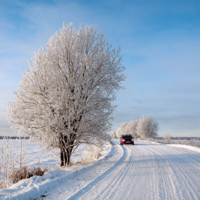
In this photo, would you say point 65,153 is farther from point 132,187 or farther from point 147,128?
point 147,128

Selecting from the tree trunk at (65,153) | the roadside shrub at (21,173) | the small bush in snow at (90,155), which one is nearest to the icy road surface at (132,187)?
the roadside shrub at (21,173)

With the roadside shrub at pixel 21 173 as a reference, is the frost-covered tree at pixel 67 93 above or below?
above

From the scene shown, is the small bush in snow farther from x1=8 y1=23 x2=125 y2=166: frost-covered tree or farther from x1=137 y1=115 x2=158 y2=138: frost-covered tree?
x1=137 y1=115 x2=158 y2=138: frost-covered tree

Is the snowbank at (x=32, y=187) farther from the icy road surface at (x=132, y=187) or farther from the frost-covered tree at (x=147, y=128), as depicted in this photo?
the frost-covered tree at (x=147, y=128)

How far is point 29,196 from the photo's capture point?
14.9 ft

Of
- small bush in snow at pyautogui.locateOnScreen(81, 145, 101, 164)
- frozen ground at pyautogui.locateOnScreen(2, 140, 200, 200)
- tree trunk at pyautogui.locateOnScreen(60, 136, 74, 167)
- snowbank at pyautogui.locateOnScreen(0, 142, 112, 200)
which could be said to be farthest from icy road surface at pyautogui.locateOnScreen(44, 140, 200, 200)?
small bush in snow at pyautogui.locateOnScreen(81, 145, 101, 164)

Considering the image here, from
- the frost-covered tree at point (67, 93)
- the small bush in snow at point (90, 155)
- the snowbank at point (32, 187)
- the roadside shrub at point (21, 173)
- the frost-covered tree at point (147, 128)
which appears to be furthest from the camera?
the frost-covered tree at point (147, 128)

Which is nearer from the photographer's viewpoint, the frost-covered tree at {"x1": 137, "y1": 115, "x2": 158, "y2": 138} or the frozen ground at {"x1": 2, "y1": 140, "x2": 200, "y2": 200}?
the frozen ground at {"x1": 2, "y1": 140, "x2": 200, "y2": 200}

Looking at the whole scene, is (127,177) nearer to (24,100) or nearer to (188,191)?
(188,191)

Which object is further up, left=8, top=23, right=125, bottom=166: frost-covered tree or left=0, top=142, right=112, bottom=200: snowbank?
left=8, top=23, right=125, bottom=166: frost-covered tree

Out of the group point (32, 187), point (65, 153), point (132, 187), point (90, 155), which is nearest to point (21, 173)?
point (32, 187)

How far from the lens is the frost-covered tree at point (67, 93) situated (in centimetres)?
883

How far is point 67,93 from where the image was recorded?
8938 mm

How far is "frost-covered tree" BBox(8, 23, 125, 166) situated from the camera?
883cm
